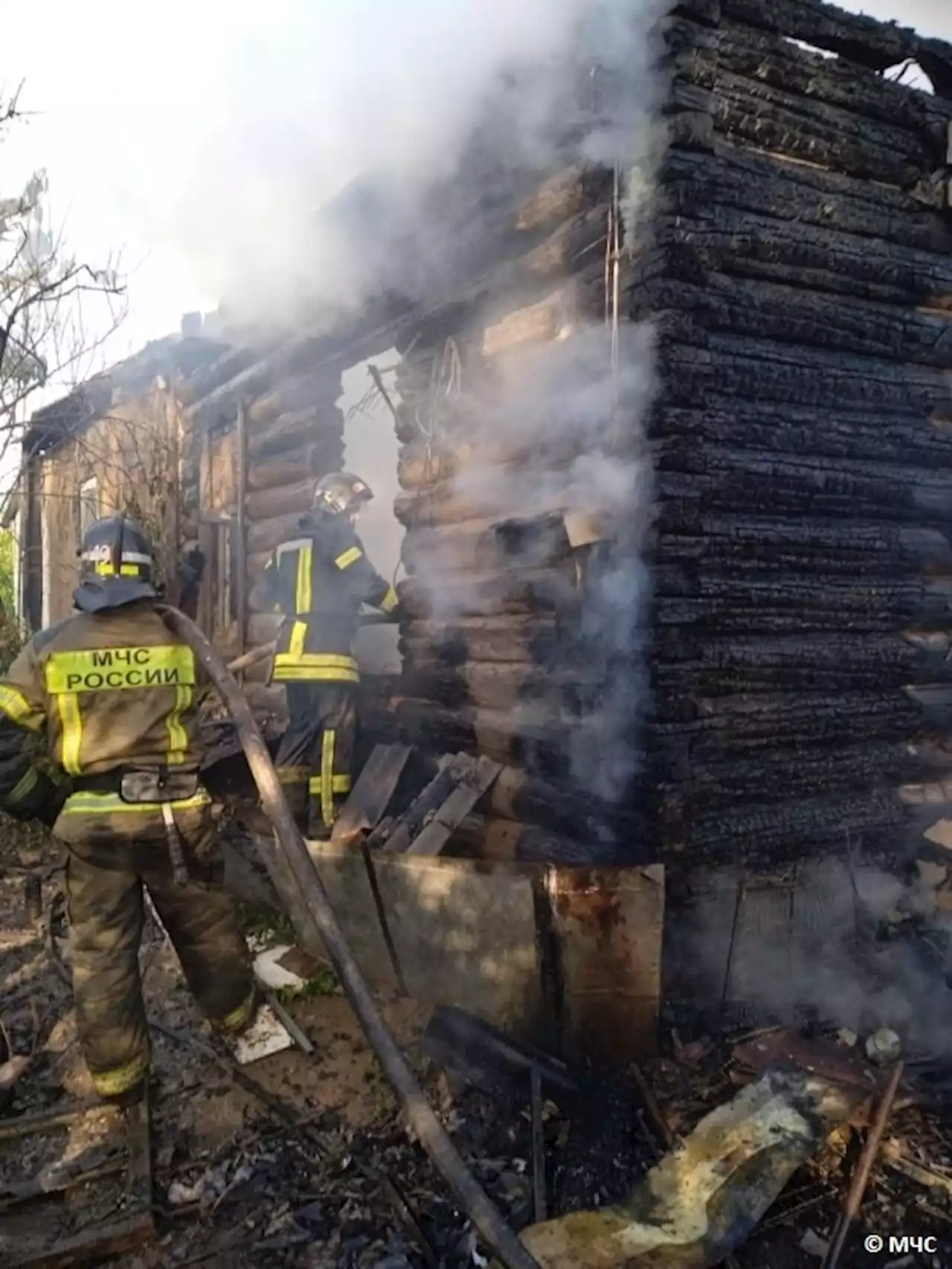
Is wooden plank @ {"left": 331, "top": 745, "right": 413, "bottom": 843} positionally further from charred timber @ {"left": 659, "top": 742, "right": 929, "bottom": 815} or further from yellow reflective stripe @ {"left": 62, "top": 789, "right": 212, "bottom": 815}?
charred timber @ {"left": 659, "top": 742, "right": 929, "bottom": 815}

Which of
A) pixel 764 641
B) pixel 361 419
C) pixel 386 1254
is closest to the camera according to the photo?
pixel 386 1254

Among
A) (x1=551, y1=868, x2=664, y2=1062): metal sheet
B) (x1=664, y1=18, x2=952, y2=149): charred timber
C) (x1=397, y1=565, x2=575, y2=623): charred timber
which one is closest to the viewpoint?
(x1=551, y1=868, x2=664, y2=1062): metal sheet

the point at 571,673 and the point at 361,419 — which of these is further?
the point at 361,419

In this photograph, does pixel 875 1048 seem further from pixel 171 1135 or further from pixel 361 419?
pixel 361 419

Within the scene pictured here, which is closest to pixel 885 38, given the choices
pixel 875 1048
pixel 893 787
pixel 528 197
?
pixel 528 197

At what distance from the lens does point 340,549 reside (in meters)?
5.75

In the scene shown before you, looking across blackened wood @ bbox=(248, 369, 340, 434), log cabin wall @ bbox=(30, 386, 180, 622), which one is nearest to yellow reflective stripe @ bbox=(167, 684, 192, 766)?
blackened wood @ bbox=(248, 369, 340, 434)

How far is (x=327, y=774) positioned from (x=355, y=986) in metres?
2.79

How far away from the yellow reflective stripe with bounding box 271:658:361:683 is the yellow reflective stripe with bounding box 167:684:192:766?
172 cm

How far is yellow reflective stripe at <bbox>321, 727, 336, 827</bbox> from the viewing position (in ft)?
18.4

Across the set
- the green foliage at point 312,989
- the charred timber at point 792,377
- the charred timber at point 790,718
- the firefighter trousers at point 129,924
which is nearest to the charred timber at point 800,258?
the charred timber at point 792,377

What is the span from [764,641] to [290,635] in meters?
2.91

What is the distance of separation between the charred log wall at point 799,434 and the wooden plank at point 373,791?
1.94m

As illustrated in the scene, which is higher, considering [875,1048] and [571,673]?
[571,673]
